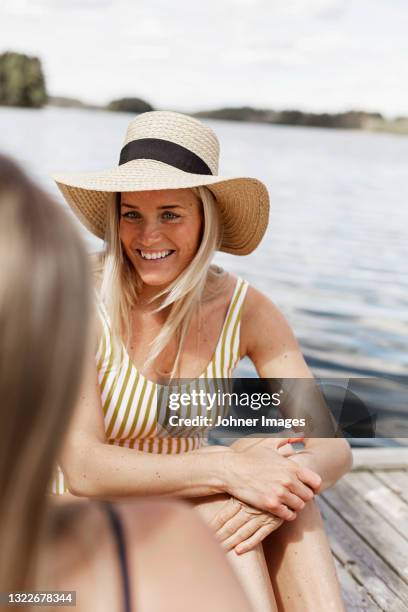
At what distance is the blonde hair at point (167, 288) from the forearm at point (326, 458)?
18.1 inches

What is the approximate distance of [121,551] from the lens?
887 millimetres

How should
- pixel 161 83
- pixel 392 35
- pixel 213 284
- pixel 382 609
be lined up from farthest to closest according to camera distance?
1. pixel 161 83
2. pixel 392 35
3. pixel 213 284
4. pixel 382 609

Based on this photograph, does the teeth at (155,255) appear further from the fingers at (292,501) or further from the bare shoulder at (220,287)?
the fingers at (292,501)

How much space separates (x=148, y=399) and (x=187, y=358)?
0.22m

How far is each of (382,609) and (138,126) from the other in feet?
5.51

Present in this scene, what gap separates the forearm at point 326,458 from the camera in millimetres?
2302

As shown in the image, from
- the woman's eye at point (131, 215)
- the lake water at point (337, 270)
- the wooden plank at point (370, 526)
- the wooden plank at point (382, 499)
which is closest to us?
the woman's eye at point (131, 215)

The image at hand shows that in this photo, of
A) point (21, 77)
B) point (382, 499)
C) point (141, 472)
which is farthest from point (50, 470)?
point (21, 77)

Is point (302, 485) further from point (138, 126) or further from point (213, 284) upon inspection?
point (138, 126)

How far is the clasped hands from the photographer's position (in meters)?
2.09

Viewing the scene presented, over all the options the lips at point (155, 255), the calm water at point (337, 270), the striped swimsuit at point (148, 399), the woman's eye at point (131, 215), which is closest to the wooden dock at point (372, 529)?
the striped swimsuit at point (148, 399)

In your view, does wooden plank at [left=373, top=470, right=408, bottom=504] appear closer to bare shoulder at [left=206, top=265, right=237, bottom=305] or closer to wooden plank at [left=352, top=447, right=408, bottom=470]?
wooden plank at [left=352, top=447, right=408, bottom=470]

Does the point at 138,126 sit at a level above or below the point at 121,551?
above

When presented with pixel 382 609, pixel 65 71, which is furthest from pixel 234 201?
pixel 65 71
